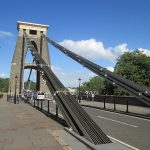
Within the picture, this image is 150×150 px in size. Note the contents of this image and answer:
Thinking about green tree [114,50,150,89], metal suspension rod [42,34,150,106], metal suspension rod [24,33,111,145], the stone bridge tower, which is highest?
the stone bridge tower

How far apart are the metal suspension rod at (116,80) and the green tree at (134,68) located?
28.0 m

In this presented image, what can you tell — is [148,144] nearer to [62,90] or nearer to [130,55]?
[62,90]

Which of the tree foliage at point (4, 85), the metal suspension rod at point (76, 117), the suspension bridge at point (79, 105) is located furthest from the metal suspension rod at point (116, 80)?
the tree foliage at point (4, 85)

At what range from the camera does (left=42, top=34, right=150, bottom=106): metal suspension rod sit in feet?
40.1

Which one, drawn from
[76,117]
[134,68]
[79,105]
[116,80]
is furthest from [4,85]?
[76,117]

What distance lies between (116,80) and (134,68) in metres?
41.1

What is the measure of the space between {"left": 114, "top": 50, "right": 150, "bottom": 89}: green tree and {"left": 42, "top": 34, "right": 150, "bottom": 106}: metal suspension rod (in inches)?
1103

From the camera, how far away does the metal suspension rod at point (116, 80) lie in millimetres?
12220

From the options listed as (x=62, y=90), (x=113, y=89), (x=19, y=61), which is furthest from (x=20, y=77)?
(x=62, y=90)

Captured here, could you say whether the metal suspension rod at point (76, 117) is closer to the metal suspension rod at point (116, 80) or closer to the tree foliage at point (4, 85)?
the metal suspension rod at point (116, 80)

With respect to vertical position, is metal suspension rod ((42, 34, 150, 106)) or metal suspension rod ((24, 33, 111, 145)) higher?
metal suspension rod ((42, 34, 150, 106))

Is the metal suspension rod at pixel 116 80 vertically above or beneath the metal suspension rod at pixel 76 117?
above

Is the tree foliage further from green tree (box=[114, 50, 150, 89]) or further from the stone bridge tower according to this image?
green tree (box=[114, 50, 150, 89])

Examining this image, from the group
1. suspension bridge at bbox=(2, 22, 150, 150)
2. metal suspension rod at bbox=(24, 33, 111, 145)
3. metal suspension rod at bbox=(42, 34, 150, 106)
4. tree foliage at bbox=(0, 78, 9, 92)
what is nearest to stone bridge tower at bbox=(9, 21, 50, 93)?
suspension bridge at bbox=(2, 22, 150, 150)
